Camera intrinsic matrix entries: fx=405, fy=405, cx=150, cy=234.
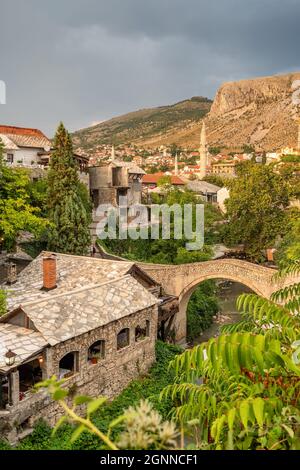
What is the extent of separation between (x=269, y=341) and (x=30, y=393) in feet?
30.8

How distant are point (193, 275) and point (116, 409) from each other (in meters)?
10.9

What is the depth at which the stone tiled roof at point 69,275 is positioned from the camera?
15839 millimetres

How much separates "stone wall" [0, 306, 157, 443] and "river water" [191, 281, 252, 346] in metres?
8.67

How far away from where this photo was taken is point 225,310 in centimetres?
2848

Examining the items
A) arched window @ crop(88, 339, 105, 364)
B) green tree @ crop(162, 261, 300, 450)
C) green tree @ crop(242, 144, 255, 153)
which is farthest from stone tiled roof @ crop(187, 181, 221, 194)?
green tree @ crop(242, 144, 255, 153)

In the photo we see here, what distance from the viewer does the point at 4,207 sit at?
17.2 m

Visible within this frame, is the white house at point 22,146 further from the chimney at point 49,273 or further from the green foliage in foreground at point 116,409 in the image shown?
the green foliage in foreground at point 116,409

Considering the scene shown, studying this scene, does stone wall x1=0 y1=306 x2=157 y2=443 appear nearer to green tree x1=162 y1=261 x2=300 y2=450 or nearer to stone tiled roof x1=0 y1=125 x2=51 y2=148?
green tree x1=162 y1=261 x2=300 y2=450

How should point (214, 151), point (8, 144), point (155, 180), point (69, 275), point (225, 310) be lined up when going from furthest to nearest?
point (214, 151), point (155, 180), point (8, 144), point (225, 310), point (69, 275)

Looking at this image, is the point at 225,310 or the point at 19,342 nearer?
the point at 19,342

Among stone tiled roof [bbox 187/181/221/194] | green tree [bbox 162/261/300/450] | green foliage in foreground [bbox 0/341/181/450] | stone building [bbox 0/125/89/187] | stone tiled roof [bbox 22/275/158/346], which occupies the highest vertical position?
stone building [bbox 0/125/89/187]

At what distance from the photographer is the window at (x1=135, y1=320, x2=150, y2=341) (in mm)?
15934

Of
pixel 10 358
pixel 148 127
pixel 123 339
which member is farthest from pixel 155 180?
pixel 148 127

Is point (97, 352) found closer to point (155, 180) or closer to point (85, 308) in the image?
point (85, 308)
